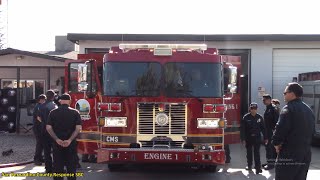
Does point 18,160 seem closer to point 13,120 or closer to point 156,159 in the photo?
point 156,159

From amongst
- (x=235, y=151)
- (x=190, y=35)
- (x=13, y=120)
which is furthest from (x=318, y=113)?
(x=13, y=120)

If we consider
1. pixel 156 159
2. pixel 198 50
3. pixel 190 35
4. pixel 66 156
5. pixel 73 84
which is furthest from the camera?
pixel 190 35

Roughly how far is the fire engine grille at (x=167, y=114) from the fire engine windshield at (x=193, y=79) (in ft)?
0.97

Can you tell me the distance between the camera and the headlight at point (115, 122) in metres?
9.57

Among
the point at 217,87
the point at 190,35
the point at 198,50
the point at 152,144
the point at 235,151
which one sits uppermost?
the point at 190,35

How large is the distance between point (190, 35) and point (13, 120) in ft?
26.6

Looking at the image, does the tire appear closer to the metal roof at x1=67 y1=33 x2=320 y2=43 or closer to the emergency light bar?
the emergency light bar

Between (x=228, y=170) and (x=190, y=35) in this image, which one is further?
(x=190, y=35)

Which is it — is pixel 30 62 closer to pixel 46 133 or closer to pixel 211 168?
pixel 46 133

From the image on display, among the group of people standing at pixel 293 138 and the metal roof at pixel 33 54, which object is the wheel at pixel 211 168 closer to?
the group of people standing at pixel 293 138

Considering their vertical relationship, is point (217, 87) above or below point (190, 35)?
below

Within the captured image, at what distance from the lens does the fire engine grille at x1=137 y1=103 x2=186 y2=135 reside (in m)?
9.56

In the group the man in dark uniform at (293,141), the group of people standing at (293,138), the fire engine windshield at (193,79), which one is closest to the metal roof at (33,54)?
the fire engine windshield at (193,79)

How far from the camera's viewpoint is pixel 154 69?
9.74m
